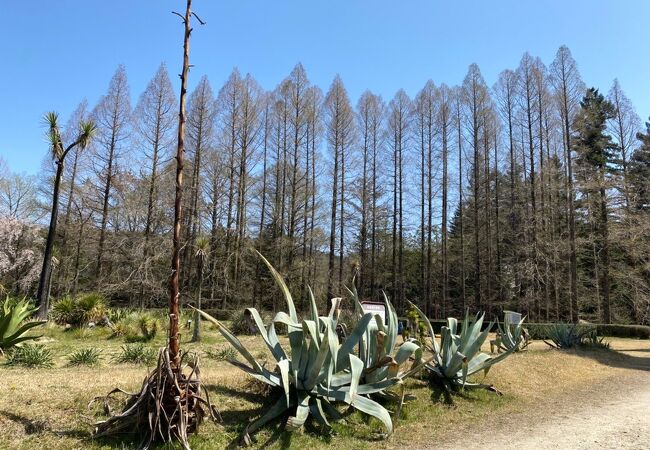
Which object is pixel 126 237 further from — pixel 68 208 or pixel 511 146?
pixel 511 146

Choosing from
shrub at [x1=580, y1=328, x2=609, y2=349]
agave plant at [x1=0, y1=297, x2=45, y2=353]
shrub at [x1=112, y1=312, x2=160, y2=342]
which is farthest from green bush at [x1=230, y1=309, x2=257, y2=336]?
shrub at [x1=580, y1=328, x2=609, y2=349]

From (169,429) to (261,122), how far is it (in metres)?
31.5

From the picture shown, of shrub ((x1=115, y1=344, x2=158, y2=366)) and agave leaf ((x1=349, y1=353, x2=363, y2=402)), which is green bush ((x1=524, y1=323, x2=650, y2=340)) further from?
agave leaf ((x1=349, y1=353, x2=363, y2=402))

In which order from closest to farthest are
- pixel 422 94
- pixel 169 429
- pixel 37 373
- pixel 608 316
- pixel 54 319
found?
pixel 169 429
pixel 37 373
pixel 54 319
pixel 608 316
pixel 422 94

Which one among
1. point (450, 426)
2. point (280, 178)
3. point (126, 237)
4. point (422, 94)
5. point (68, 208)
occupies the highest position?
point (422, 94)

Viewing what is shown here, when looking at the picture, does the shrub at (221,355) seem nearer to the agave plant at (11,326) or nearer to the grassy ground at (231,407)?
the grassy ground at (231,407)

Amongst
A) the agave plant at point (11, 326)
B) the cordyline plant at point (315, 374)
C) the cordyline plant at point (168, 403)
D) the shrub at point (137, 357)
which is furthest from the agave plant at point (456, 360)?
the agave plant at point (11, 326)

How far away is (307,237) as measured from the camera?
32.7 metres

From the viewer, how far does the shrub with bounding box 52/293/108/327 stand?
533 inches

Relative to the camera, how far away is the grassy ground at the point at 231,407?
14.1ft

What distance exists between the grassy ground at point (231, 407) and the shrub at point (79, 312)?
4364 millimetres

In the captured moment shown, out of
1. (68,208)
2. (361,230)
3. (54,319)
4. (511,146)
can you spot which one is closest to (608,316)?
(511,146)

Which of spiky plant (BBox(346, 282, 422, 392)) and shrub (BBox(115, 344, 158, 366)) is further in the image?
shrub (BBox(115, 344, 158, 366))

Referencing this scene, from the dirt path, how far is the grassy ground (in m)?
0.28
